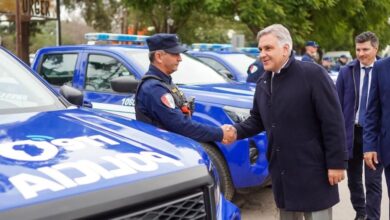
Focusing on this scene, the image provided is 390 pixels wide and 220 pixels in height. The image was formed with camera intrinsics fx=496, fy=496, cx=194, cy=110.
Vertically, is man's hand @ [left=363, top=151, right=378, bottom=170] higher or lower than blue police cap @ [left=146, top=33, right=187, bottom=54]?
lower

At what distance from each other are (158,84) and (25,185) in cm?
165

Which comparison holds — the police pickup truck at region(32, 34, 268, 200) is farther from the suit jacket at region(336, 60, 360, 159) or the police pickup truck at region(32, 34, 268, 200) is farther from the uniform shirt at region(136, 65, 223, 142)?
the uniform shirt at region(136, 65, 223, 142)

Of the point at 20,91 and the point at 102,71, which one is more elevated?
the point at 20,91

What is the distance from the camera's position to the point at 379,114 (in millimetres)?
3613

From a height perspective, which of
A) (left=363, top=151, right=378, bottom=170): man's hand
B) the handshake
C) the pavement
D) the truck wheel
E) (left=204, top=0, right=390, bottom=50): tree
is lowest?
the pavement

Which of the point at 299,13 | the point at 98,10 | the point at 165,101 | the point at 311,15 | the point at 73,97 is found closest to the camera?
the point at 165,101

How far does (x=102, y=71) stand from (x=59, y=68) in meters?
0.80

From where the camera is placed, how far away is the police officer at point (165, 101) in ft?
10.7

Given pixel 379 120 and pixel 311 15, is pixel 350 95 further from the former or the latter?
pixel 311 15

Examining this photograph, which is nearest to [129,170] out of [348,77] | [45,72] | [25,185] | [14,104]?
[25,185]

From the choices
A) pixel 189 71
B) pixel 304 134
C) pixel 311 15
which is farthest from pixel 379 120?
pixel 311 15

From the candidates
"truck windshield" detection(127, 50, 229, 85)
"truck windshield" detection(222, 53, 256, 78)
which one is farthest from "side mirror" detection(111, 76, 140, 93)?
"truck windshield" detection(222, 53, 256, 78)

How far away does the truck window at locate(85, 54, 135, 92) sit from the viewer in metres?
5.49

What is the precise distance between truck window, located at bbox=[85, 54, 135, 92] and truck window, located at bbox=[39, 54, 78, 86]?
27 cm
